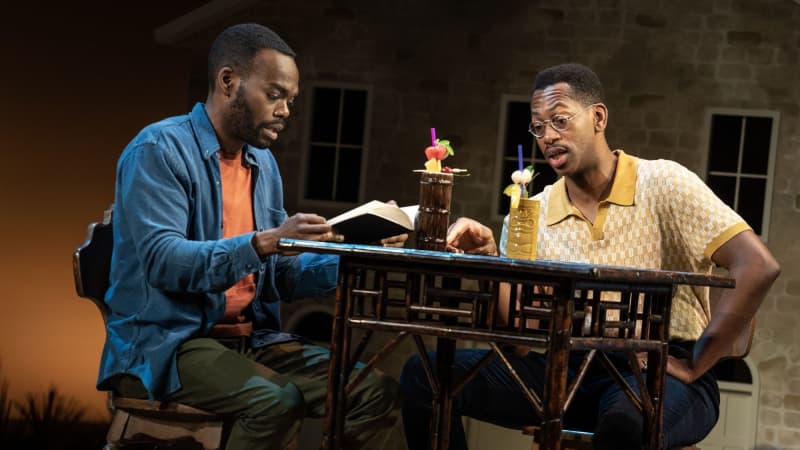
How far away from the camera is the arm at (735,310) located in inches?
119

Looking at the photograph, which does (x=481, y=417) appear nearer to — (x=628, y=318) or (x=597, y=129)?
(x=628, y=318)

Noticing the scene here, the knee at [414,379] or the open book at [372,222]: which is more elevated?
the open book at [372,222]

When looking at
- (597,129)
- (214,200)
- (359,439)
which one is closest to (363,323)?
(359,439)

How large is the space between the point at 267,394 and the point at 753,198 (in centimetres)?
749

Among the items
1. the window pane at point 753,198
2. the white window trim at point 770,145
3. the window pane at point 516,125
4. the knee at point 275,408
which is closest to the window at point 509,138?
the window pane at point 516,125

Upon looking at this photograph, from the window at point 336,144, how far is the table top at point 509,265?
730cm

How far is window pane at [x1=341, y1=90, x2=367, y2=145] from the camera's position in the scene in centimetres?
988


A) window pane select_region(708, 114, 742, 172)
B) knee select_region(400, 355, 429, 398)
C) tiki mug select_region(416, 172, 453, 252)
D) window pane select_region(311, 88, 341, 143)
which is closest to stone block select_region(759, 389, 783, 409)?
window pane select_region(708, 114, 742, 172)

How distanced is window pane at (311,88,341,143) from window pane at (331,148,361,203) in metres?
0.20

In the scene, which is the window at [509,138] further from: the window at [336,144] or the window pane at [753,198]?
the window pane at [753,198]

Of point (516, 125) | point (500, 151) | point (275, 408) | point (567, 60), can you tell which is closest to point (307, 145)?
point (500, 151)

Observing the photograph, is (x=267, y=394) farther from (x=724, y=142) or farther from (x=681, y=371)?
(x=724, y=142)

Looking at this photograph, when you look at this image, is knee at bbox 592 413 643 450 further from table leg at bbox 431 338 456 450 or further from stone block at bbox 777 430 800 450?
stone block at bbox 777 430 800 450

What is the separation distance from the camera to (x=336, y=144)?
10.0 m
